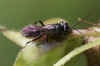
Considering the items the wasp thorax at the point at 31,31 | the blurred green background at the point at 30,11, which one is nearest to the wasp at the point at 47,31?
the wasp thorax at the point at 31,31

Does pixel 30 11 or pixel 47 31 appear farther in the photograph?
pixel 30 11

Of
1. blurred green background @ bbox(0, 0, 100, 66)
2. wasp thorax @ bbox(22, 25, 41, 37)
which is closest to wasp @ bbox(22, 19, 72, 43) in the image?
wasp thorax @ bbox(22, 25, 41, 37)

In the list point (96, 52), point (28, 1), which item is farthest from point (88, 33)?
point (28, 1)

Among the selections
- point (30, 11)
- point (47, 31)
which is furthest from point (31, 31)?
point (30, 11)

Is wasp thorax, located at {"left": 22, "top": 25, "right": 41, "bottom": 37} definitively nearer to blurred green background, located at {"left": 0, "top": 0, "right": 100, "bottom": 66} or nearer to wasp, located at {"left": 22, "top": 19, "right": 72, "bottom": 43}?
wasp, located at {"left": 22, "top": 19, "right": 72, "bottom": 43}

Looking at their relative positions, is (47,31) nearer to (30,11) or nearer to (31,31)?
(31,31)

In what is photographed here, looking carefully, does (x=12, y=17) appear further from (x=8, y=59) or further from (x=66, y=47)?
(x=66, y=47)

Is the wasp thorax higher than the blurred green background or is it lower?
higher
